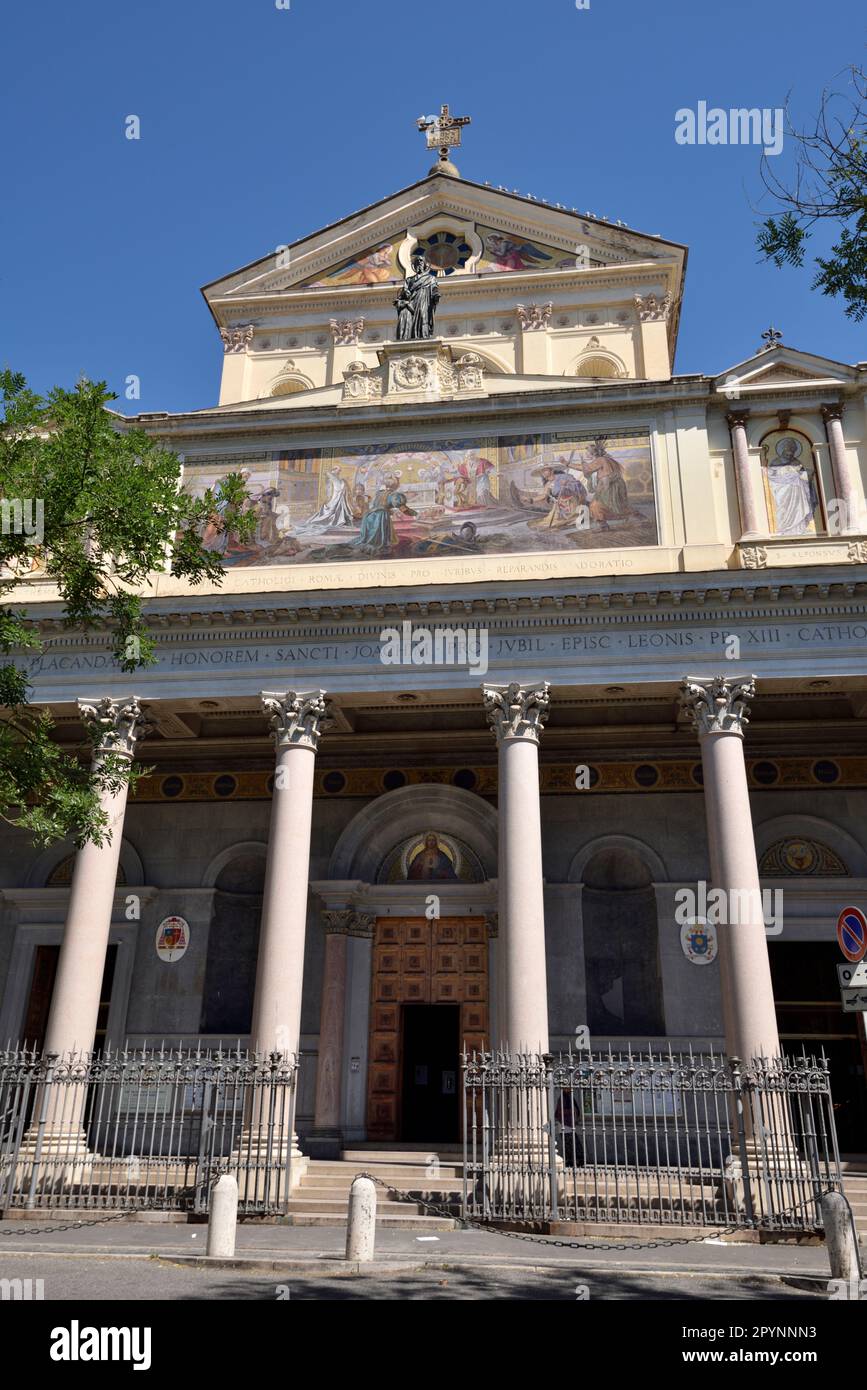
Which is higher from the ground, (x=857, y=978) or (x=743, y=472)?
(x=743, y=472)

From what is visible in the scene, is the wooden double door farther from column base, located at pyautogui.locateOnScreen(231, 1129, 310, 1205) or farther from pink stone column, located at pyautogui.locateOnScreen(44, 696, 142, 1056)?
pink stone column, located at pyautogui.locateOnScreen(44, 696, 142, 1056)

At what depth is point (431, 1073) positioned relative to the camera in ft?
69.5

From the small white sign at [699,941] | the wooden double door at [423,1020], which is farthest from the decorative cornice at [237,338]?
the small white sign at [699,941]

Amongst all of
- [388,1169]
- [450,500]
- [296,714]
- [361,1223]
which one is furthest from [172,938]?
[361,1223]

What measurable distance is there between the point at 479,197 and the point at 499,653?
47.0ft

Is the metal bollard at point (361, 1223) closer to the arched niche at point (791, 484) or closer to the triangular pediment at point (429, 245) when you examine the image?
the arched niche at point (791, 484)

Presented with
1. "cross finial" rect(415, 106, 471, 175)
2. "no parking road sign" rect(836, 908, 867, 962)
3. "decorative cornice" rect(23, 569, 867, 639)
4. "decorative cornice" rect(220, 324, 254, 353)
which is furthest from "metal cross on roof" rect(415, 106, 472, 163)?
"no parking road sign" rect(836, 908, 867, 962)

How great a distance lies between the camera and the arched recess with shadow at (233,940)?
71.1 ft

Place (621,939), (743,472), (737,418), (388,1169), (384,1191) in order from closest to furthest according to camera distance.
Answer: (384,1191), (388,1169), (743,472), (737,418), (621,939)

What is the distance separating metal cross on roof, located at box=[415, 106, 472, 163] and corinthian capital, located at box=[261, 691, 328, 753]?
18.0 meters

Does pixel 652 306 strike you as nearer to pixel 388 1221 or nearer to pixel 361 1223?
pixel 388 1221

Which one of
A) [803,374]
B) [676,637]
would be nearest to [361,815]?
[676,637]

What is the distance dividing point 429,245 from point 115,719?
618 inches
